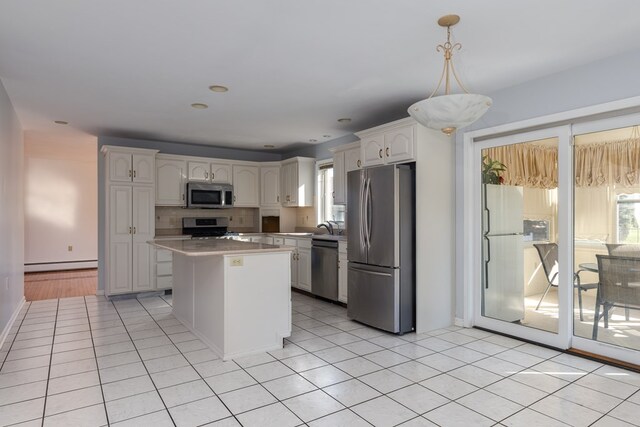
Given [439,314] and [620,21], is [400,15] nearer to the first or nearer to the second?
[620,21]

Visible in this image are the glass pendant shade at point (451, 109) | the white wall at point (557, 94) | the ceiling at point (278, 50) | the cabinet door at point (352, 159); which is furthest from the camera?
the cabinet door at point (352, 159)

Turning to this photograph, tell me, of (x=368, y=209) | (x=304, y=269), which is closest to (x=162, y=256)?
(x=304, y=269)

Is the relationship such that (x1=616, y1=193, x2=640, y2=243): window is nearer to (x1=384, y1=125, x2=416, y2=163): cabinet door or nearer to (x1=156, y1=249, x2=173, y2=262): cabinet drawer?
(x1=384, y1=125, x2=416, y2=163): cabinet door

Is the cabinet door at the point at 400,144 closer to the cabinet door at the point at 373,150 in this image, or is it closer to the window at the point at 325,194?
the cabinet door at the point at 373,150

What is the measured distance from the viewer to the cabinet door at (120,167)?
18.3 feet

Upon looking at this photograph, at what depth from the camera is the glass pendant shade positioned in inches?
87.1

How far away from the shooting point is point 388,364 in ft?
10.2

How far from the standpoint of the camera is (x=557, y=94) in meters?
3.31

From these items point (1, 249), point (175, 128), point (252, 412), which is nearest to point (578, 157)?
point (252, 412)

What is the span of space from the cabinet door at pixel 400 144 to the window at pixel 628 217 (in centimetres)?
174

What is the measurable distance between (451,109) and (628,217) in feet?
6.31

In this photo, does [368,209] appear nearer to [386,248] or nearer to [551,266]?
[386,248]

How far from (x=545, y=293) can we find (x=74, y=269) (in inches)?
353

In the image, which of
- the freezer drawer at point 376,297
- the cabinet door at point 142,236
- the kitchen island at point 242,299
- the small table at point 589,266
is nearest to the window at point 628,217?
the small table at point 589,266
